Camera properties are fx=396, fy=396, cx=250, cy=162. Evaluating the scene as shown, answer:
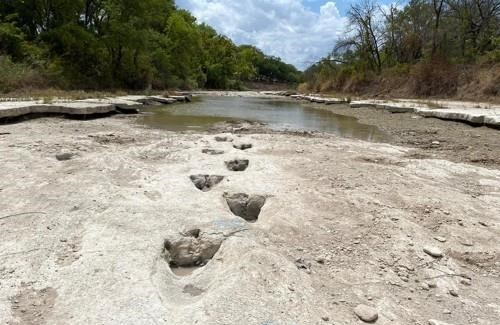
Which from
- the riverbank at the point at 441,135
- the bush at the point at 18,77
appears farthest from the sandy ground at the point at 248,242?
the bush at the point at 18,77

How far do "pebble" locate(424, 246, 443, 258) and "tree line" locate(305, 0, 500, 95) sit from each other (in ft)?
61.1

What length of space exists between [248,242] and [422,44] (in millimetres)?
28242

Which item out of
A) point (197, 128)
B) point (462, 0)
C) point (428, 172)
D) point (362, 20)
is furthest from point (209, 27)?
point (428, 172)

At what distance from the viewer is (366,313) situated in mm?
2260

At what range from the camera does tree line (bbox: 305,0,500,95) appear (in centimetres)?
2077

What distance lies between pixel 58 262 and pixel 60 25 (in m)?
24.9

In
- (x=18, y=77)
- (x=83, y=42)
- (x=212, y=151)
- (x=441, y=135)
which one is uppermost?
(x=83, y=42)

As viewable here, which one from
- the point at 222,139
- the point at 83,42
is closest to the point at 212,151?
the point at 222,139

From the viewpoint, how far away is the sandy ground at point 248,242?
89.5 inches

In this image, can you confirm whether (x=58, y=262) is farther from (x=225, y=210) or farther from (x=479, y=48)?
(x=479, y=48)

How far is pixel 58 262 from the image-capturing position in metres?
2.67

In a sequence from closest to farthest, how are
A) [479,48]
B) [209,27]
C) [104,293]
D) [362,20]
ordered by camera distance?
1. [104,293]
2. [479,48]
3. [362,20]
4. [209,27]

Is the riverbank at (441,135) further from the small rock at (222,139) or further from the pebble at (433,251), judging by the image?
the pebble at (433,251)

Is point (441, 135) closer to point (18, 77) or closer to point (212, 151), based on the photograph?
point (212, 151)
